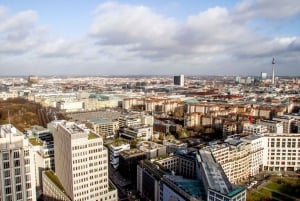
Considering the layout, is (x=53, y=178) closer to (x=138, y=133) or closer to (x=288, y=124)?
(x=138, y=133)

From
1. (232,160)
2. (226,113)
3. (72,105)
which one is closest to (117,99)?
(72,105)

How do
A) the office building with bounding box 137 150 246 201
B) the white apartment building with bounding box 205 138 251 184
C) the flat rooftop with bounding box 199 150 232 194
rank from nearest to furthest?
the office building with bounding box 137 150 246 201
the flat rooftop with bounding box 199 150 232 194
the white apartment building with bounding box 205 138 251 184

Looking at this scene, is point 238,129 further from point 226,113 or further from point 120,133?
point 120,133

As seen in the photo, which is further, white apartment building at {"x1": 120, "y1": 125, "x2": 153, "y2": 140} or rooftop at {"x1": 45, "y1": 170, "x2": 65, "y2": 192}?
white apartment building at {"x1": 120, "y1": 125, "x2": 153, "y2": 140}

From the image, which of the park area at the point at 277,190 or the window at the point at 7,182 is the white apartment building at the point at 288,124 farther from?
the window at the point at 7,182

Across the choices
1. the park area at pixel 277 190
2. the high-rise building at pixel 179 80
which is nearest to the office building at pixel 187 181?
the park area at pixel 277 190

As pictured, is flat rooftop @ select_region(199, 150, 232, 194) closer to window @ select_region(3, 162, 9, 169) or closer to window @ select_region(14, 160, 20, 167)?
window @ select_region(14, 160, 20, 167)

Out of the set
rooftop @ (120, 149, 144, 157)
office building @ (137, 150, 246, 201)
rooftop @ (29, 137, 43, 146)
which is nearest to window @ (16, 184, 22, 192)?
office building @ (137, 150, 246, 201)
